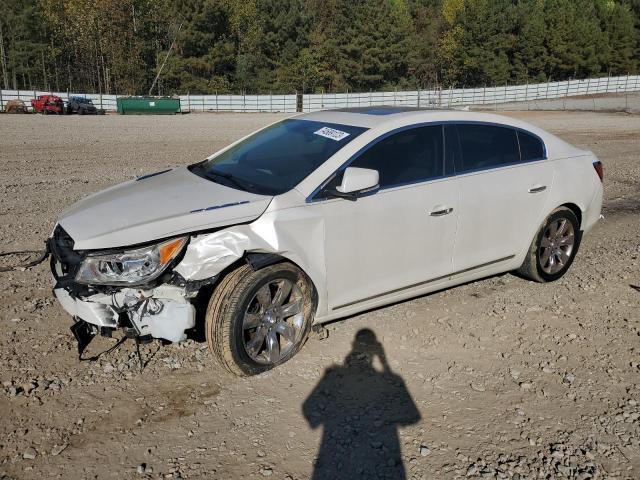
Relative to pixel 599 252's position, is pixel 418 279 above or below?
above

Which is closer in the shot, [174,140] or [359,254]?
[359,254]

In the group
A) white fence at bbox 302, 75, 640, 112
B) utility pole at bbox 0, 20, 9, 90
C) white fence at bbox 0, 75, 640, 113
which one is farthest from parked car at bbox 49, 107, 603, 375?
utility pole at bbox 0, 20, 9, 90

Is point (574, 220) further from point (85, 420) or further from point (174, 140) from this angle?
point (174, 140)

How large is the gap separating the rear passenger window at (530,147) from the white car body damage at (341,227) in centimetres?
7

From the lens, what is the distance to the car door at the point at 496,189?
4738mm

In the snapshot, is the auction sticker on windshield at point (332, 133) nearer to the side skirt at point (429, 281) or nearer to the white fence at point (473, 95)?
the side skirt at point (429, 281)

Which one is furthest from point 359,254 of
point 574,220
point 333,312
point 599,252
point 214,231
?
point 599,252

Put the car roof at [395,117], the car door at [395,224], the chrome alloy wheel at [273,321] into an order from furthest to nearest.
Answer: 1. the car roof at [395,117]
2. the car door at [395,224]
3. the chrome alloy wheel at [273,321]

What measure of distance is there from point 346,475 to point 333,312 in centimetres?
135

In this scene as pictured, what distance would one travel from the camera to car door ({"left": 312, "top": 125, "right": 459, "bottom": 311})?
4104 mm

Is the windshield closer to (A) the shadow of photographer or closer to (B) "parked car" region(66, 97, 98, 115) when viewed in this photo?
(A) the shadow of photographer

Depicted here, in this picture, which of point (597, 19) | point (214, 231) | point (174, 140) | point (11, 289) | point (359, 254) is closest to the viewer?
point (214, 231)

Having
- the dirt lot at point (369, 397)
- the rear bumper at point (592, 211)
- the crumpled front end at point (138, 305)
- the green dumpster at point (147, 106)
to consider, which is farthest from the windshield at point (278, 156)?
the green dumpster at point (147, 106)

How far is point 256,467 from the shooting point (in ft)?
10.2
